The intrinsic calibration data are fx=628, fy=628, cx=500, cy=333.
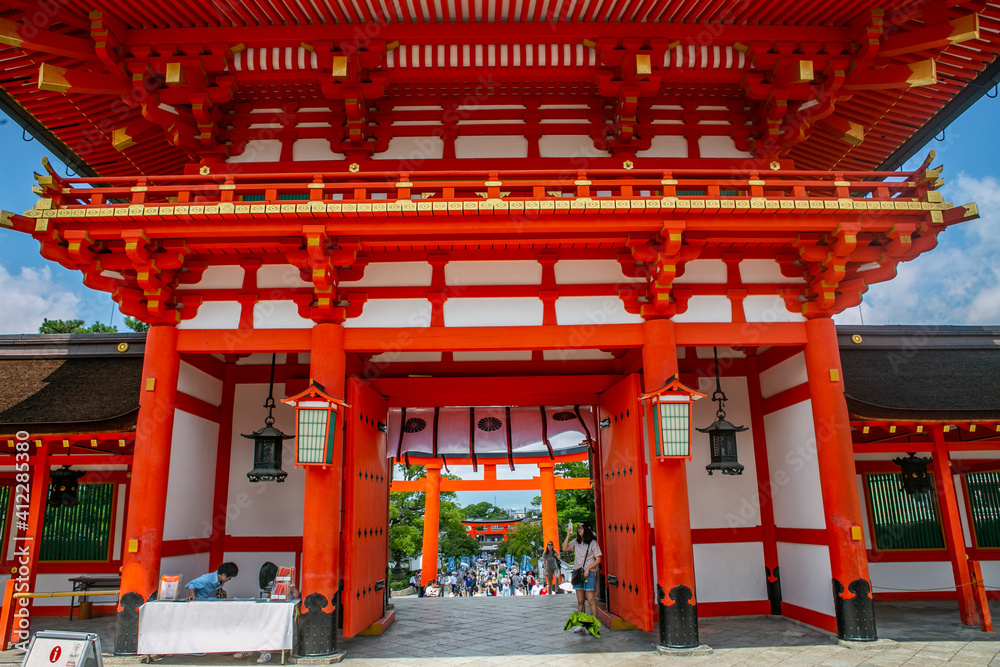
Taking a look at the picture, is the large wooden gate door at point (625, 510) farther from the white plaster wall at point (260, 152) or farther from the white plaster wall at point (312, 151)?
the white plaster wall at point (260, 152)

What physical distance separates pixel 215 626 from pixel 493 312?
436 centimetres

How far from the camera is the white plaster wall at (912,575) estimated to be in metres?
9.47

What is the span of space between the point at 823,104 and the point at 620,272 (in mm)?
3126

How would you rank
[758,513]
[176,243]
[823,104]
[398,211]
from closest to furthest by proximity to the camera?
[398,211] < [176,243] < [823,104] < [758,513]

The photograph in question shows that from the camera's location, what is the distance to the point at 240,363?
9.26 m

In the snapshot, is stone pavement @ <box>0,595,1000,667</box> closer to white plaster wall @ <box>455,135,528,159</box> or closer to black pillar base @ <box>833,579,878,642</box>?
black pillar base @ <box>833,579,878,642</box>

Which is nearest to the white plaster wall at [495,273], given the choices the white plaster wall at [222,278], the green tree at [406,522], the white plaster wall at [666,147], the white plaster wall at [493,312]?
the white plaster wall at [493,312]

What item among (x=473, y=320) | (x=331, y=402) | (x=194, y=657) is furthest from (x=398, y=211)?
(x=194, y=657)

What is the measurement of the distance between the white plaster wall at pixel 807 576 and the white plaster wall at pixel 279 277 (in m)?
6.86

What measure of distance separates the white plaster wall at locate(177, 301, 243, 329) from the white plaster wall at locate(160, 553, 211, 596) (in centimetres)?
274

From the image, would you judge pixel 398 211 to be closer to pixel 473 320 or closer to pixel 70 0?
pixel 473 320

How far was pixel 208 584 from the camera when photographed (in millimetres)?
6805

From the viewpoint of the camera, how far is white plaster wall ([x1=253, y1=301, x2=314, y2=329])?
733 cm

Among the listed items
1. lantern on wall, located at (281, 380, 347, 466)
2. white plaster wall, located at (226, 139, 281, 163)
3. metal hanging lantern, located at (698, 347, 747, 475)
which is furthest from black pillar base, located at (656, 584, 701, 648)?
white plaster wall, located at (226, 139, 281, 163)
